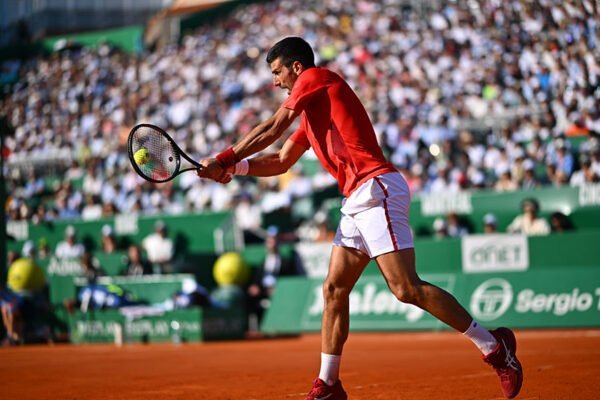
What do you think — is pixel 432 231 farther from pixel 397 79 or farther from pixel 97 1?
pixel 97 1

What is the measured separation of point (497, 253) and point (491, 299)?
2.84 ft

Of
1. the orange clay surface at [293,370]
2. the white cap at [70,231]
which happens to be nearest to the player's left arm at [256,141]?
the orange clay surface at [293,370]

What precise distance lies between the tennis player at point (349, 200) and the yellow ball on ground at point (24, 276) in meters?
12.2

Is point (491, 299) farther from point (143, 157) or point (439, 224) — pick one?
point (143, 157)

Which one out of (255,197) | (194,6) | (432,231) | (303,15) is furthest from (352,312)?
(194,6)

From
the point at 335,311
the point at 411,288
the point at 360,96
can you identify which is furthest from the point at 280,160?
the point at 360,96

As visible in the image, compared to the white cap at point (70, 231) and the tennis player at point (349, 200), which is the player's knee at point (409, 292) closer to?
the tennis player at point (349, 200)

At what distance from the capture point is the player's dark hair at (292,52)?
6445mm

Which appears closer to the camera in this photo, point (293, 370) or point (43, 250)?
point (293, 370)

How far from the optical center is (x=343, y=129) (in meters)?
6.29

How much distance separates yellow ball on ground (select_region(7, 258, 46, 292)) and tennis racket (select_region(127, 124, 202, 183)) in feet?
39.4

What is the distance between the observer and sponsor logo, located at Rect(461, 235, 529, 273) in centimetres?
1539

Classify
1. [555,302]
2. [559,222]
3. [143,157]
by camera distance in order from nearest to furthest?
[143,157], [555,302], [559,222]

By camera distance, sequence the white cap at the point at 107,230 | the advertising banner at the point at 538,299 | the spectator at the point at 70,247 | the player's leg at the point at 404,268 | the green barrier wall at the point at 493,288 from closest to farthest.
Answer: the player's leg at the point at 404,268, the advertising banner at the point at 538,299, the green barrier wall at the point at 493,288, the white cap at the point at 107,230, the spectator at the point at 70,247
